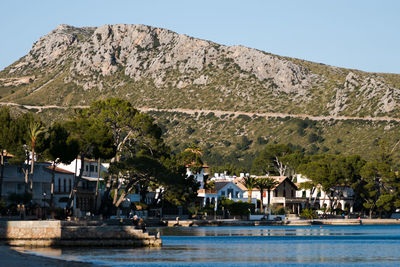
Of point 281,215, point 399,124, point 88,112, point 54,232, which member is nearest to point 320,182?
point 281,215

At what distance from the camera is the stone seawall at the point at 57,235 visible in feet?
189

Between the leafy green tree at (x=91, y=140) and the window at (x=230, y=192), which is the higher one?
the leafy green tree at (x=91, y=140)

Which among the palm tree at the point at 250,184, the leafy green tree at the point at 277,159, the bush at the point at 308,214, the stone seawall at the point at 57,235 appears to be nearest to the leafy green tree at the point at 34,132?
the stone seawall at the point at 57,235

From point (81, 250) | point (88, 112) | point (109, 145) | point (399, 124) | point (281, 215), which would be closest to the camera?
point (81, 250)

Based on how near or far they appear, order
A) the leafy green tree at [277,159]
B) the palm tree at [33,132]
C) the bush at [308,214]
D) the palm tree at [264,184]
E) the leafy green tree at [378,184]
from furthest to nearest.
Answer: the leafy green tree at [277,159], the palm tree at [264,184], the leafy green tree at [378,184], the bush at [308,214], the palm tree at [33,132]

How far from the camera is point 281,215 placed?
12738 centimetres

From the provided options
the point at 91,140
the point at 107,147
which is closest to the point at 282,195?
the point at 107,147

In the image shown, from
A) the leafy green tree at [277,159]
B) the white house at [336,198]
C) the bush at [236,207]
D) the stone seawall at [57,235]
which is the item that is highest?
the leafy green tree at [277,159]

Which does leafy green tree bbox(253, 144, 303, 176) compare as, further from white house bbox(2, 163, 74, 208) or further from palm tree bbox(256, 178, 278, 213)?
white house bbox(2, 163, 74, 208)

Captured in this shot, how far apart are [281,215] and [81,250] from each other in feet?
247

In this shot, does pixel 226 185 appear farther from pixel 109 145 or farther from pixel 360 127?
pixel 360 127

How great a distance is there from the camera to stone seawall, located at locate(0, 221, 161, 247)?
57500 mm

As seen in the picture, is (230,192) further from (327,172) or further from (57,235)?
(57,235)

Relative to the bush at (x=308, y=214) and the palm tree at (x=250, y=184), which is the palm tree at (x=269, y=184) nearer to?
the palm tree at (x=250, y=184)
